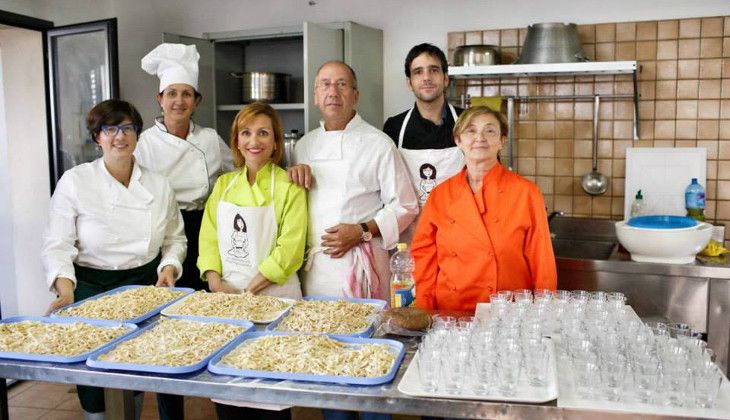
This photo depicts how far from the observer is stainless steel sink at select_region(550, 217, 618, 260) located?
3377 mm

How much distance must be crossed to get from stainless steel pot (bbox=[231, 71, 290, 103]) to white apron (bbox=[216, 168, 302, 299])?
1.51 m

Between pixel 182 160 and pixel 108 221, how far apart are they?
0.52 meters

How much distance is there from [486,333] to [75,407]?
2.59 m

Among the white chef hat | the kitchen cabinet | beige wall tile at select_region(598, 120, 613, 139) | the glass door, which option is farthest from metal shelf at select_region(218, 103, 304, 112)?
beige wall tile at select_region(598, 120, 613, 139)

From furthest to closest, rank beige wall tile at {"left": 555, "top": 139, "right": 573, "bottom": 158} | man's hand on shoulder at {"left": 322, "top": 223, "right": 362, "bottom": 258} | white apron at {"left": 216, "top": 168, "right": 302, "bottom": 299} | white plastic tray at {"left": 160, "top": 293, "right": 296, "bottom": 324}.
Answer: beige wall tile at {"left": 555, "top": 139, "right": 573, "bottom": 158}
man's hand on shoulder at {"left": 322, "top": 223, "right": 362, "bottom": 258}
white apron at {"left": 216, "top": 168, "right": 302, "bottom": 299}
white plastic tray at {"left": 160, "top": 293, "right": 296, "bottom": 324}

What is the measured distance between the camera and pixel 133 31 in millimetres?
4184

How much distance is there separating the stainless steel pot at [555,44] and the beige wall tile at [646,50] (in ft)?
1.01

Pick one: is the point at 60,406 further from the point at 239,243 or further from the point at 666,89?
the point at 666,89

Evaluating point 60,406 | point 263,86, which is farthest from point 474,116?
point 60,406

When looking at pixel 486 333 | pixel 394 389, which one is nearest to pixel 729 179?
pixel 486 333

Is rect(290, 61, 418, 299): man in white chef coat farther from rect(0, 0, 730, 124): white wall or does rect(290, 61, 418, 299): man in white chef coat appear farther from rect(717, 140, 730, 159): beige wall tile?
rect(717, 140, 730, 159): beige wall tile

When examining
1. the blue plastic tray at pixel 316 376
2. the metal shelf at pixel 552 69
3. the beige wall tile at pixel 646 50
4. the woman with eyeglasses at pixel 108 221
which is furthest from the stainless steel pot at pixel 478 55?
the blue plastic tray at pixel 316 376

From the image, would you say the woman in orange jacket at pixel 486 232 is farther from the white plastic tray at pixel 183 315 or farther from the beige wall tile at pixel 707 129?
the beige wall tile at pixel 707 129

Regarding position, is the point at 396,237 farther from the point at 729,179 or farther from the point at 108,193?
the point at 729,179
